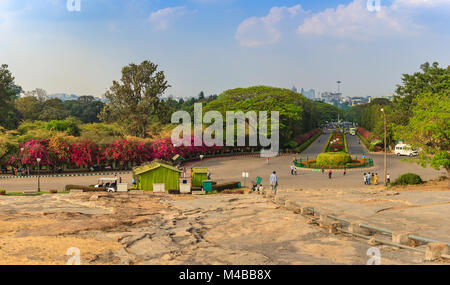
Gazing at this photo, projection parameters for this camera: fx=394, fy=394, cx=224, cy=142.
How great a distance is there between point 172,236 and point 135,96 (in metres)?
58.3

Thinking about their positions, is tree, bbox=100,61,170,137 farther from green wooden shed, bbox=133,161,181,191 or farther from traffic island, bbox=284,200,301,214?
traffic island, bbox=284,200,301,214

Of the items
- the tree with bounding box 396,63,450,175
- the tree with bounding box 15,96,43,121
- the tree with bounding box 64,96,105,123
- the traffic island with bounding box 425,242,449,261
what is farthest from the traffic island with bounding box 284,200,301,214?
the tree with bounding box 64,96,105,123

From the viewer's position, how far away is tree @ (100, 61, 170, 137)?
6838cm

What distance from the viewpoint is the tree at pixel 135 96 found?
6838cm

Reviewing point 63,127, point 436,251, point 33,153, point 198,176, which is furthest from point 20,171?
point 436,251

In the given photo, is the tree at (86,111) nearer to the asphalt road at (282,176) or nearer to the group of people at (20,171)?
the group of people at (20,171)

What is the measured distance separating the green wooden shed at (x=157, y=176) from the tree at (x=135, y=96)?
3757 centimetres

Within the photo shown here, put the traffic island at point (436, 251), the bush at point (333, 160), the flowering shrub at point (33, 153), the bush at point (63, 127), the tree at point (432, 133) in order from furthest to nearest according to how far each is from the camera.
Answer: the bush at point (63, 127), the bush at point (333, 160), the flowering shrub at point (33, 153), the tree at point (432, 133), the traffic island at point (436, 251)

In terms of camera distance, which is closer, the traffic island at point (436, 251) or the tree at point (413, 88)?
the traffic island at point (436, 251)

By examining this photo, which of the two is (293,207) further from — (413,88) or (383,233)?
(413,88)

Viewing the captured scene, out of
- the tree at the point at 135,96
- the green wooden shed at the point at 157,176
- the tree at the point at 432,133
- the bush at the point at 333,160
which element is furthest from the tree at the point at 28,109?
the tree at the point at 432,133

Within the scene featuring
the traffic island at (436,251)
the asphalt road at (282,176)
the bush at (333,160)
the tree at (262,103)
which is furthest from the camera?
the tree at (262,103)
